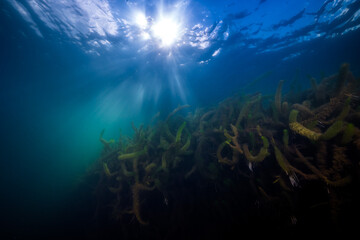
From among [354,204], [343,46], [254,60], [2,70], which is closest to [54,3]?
[2,70]

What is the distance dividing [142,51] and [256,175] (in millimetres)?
12426

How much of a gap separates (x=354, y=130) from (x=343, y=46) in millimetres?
20711

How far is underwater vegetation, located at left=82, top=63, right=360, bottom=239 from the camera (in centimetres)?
147

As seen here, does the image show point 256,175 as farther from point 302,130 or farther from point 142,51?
point 142,51

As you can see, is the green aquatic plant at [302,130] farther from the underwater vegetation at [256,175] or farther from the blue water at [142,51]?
the blue water at [142,51]

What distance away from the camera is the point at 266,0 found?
7.86 m

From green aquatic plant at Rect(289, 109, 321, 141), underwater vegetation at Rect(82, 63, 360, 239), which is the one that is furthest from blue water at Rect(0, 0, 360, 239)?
green aquatic plant at Rect(289, 109, 321, 141)

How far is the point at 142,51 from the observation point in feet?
37.8

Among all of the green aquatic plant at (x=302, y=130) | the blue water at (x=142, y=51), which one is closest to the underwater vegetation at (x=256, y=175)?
the green aquatic plant at (x=302, y=130)

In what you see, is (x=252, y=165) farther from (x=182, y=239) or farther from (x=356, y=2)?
(x=356, y=2)

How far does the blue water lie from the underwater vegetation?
7.86 ft

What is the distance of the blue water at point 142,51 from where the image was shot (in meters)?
7.72

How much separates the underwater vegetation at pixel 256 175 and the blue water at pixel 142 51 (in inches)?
94.4

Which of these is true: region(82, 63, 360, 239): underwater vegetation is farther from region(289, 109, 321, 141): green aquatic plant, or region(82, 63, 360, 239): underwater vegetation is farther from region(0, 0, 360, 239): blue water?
region(0, 0, 360, 239): blue water
